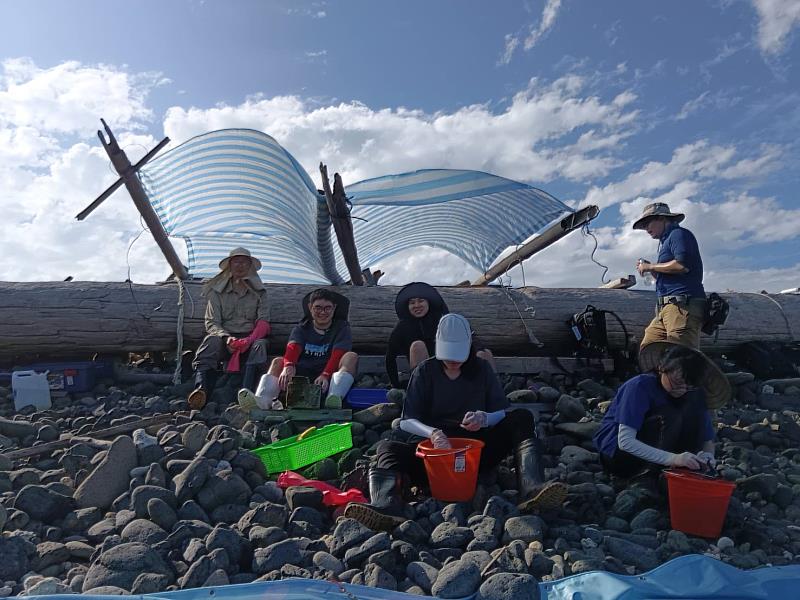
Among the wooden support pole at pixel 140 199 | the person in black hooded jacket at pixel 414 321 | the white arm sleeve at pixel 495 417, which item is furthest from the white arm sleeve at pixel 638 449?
the wooden support pole at pixel 140 199

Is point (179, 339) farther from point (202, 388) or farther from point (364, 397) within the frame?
point (364, 397)

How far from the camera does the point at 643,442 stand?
365 cm

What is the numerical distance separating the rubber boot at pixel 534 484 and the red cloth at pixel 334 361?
2.19 metres

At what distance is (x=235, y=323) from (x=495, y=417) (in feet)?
11.3

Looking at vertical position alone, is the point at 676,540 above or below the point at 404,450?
below

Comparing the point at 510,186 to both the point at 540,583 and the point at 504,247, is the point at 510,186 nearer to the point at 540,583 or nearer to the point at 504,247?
the point at 504,247

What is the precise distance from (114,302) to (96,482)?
3.94 metres

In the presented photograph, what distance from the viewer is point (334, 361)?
5.46 meters

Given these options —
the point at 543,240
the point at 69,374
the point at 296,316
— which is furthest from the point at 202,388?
the point at 543,240

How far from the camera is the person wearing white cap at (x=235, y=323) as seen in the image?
593 cm

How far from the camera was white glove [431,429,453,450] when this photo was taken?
3.43 m

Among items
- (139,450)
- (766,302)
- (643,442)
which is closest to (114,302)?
(139,450)

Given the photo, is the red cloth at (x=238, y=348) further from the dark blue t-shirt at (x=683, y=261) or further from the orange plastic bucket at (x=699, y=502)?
the orange plastic bucket at (x=699, y=502)

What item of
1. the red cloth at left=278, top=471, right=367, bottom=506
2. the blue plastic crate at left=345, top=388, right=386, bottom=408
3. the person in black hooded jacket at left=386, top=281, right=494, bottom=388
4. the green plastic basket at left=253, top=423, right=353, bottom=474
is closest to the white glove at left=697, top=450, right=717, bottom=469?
the red cloth at left=278, top=471, right=367, bottom=506
